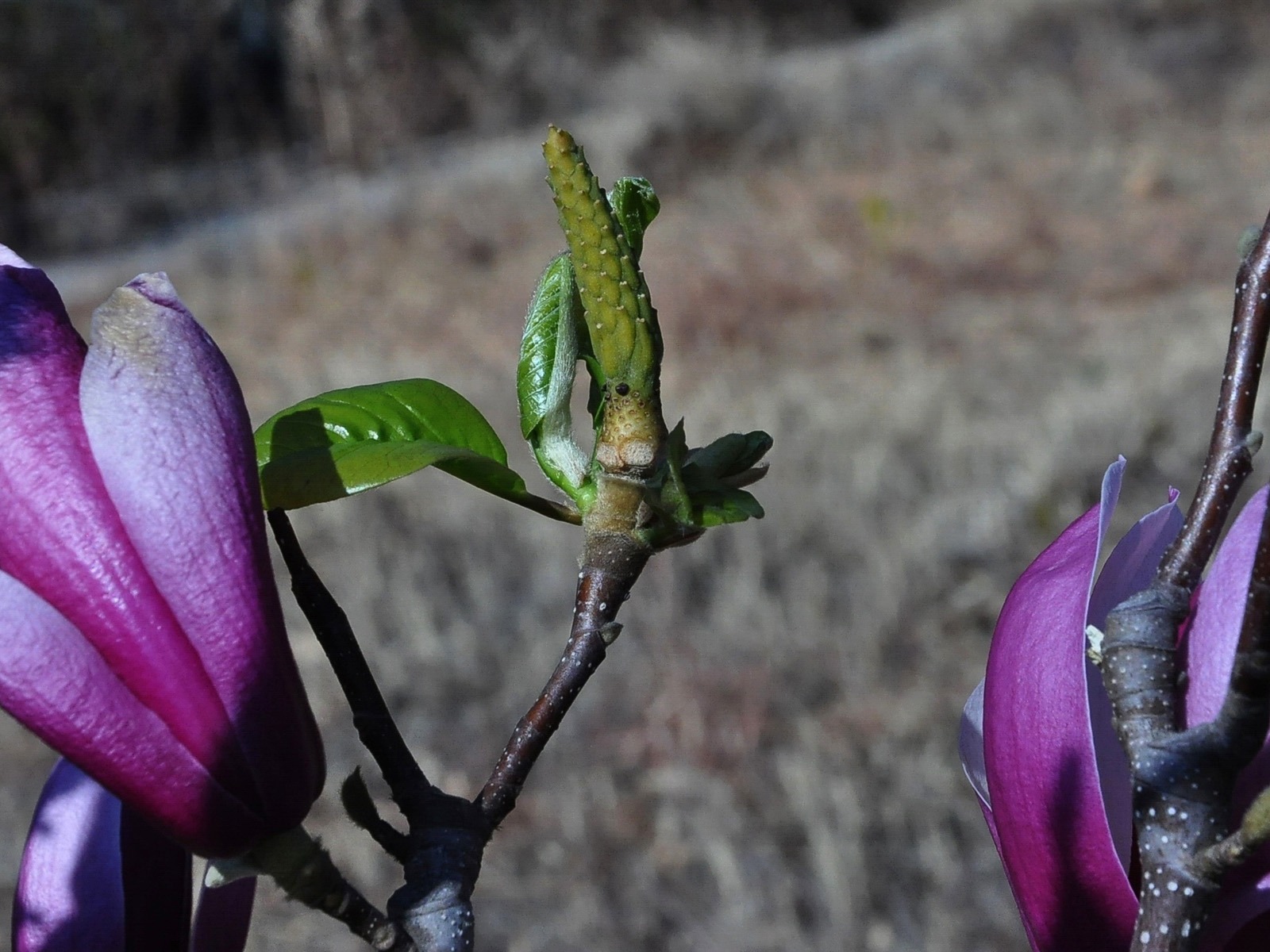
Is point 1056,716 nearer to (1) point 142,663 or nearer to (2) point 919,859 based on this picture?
(1) point 142,663

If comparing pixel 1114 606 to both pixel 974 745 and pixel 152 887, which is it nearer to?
pixel 974 745

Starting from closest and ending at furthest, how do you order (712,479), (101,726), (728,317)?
(101,726) → (712,479) → (728,317)

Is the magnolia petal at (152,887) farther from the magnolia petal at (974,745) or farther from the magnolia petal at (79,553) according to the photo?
the magnolia petal at (974,745)

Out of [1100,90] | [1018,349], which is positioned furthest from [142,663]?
[1100,90]

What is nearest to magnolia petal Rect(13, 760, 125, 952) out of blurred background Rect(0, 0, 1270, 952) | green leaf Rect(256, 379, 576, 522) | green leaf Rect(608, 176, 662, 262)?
green leaf Rect(256, 379, 576, 522)

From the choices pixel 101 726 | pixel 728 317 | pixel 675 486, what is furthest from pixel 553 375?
pixel 728 317

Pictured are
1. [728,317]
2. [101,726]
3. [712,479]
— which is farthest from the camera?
[728,317]

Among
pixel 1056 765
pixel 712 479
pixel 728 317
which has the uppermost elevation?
pixel 728 317
